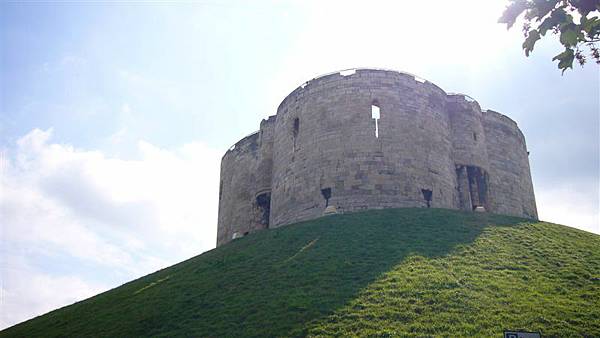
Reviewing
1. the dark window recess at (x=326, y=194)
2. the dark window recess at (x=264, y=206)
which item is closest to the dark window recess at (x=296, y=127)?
the dark window recess at (x=326, y=194)

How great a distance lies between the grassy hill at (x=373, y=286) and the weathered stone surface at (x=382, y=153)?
3046 millimetres

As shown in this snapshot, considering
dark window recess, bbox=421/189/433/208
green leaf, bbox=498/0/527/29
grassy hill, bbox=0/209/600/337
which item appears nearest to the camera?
green leaf, bbox=498/0/527/29

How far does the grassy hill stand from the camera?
32.7ft

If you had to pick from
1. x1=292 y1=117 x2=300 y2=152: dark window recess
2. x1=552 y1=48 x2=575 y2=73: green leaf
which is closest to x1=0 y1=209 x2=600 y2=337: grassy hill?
x1=552 y1=48 x2=575 y2=73: green leaf

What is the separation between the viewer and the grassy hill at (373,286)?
996 centimetres

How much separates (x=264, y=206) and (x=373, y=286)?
17146mm

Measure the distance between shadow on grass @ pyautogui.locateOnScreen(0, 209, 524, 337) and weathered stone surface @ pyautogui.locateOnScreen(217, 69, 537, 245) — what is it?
2.90m

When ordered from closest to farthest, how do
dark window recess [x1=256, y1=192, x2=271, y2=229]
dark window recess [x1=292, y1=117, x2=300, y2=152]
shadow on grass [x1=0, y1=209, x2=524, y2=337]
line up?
shadow on grass [x1=0, y1=209, x2=524, y2=337] → dark window recess [x1=292, y1=117, x2=300, y2=152] → dark window recess [x1=256, y1=192, x2=271, y2=229]

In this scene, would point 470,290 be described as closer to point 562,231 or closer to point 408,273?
point 408,273

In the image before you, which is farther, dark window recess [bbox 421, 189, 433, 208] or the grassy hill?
dark window recess [bbox 421, 189, 433, 208]

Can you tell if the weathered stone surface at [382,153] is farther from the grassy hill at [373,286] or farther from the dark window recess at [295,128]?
the grassy hill at [373,286]

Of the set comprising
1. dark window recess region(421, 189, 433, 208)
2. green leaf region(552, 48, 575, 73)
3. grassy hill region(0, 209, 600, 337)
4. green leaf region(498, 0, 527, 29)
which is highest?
dark window recess region(421, 189, 433, 208)

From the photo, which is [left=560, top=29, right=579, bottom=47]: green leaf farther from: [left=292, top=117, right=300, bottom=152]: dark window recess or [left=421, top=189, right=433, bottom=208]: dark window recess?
[left=292, top=117, right=300, bottom=152]: dark window recess

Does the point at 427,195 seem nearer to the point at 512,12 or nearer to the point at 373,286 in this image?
the point at 373,286
